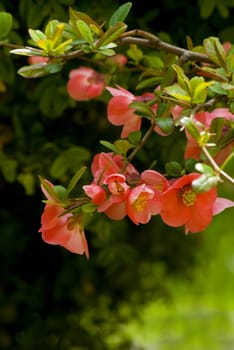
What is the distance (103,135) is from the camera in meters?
1.85

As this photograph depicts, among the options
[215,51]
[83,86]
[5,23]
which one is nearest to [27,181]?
[83,86]

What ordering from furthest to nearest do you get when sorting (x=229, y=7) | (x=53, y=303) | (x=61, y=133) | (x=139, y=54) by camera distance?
(x=53, y=303) → (x=61, y=133) → (x=229, y=7) → (x=139, y=54)

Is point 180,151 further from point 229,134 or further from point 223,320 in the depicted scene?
point 223,320

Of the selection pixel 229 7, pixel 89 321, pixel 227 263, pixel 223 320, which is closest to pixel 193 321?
pixel 223 320

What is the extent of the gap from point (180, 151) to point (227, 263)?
210cm

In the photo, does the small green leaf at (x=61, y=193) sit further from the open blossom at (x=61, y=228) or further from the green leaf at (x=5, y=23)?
the green leaf at (x=5, y=23)

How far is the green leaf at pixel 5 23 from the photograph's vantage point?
1.22 meters

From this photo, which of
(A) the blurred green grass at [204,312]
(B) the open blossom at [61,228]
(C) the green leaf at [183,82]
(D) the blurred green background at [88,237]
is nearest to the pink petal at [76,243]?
(B) the open blossom at [61,228]

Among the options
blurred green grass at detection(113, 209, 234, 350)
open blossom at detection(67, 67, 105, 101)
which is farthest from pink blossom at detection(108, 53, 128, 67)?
blurred green grass at detection(113, 209, 234, 350)

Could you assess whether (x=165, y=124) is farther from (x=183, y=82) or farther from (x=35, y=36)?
(x=35, y=36)

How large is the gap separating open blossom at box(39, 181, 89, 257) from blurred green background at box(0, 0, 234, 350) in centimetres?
45

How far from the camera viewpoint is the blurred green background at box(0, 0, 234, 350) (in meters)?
1.58

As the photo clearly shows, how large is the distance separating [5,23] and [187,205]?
40 cm

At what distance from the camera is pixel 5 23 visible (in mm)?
1225
